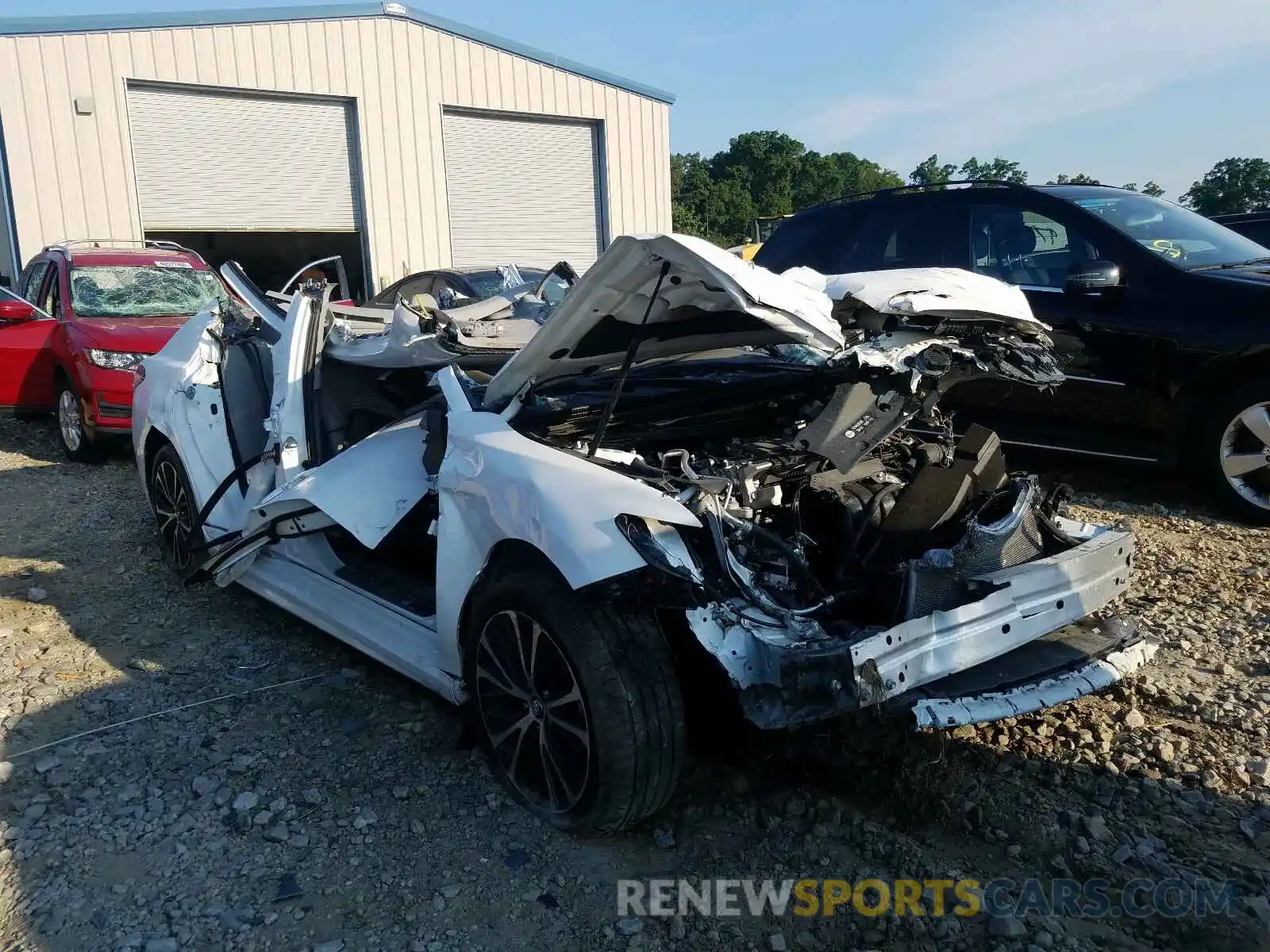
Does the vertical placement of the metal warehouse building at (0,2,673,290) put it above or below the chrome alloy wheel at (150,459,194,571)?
above

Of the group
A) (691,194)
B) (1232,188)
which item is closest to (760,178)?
(691,194)

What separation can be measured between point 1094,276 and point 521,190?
45.1ft

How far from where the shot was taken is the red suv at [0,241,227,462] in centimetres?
811

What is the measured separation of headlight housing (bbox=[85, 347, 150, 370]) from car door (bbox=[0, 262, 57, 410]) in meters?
1.05

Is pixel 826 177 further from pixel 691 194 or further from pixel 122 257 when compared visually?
pixel 122 257

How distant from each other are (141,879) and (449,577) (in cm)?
122

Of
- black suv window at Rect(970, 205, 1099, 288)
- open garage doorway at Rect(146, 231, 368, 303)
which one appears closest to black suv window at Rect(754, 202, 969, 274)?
black suv window at Rect(970, 205, 1099, 288)

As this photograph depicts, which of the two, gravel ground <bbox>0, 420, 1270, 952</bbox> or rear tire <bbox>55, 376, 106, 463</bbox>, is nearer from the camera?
gravel ground <bbox>0, 420, 1270, 952</bbox>

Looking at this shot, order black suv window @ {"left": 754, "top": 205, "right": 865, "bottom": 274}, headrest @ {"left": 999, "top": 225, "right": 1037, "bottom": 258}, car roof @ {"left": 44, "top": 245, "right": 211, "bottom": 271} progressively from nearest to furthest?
headrest @ {"left": 999, "top": 225, "right": 1037, "bottom": 258}
black suv window @ {"left": 754, "top": 205, "right": 865, "bottom": 274}
car roof @ {"left": 44, "top": 245, "right": 211, "bottom": 271}

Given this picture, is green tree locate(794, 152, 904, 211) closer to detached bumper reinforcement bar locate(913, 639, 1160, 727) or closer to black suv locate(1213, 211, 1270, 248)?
black suv locate(1213, 211, 1270, 248)

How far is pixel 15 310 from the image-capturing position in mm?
8719

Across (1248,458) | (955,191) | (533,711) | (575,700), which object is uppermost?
(955,191)

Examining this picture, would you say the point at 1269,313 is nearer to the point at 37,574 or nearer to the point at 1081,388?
the point at 1081,388

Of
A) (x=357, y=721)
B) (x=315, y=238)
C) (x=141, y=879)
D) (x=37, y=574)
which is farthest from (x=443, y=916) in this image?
(x=315, y=238)
